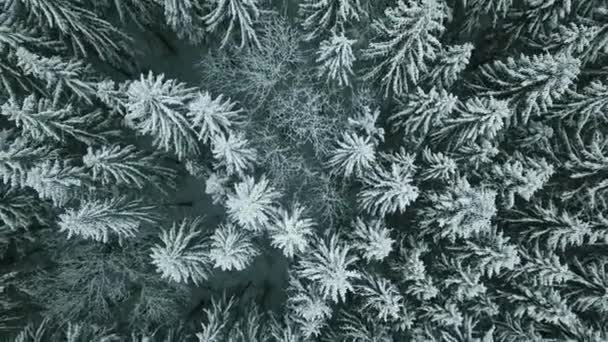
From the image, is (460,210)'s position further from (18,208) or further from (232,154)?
(18,208)

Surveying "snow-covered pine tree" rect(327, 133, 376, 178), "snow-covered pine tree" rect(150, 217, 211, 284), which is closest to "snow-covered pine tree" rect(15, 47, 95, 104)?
"snow-covered pine tree" rect(150, 217, 211, 284)

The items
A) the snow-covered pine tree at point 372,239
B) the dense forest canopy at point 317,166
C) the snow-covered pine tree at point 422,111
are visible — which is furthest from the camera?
the snow-covered pine tree at point 372,239

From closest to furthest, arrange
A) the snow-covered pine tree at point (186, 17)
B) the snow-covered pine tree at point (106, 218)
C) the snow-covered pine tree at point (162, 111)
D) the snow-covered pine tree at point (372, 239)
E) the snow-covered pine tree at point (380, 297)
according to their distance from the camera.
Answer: the snow-covered pine tree at point (162, 111) < the snow-covered pine tree at point (106, 218) < the snow-covered pine tree at point (372, 239) < the snow-covered pine tree at point (186, 17) < the snow-covered pine tree at point (380, 297)

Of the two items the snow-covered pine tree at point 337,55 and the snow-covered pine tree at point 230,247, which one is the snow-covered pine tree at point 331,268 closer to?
the snow-covered pine tree at point 230,247

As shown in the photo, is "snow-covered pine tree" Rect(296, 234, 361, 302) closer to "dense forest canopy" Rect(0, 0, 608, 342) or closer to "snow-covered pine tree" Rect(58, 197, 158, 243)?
"dense forest canopy" Rect(0, 0, 608, 342)

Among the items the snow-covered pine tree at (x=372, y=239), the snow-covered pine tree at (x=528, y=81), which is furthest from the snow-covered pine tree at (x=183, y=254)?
the snow-covered pine tree at (x=528, y=81)

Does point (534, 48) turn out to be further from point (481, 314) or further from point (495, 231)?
point (481, 314)
